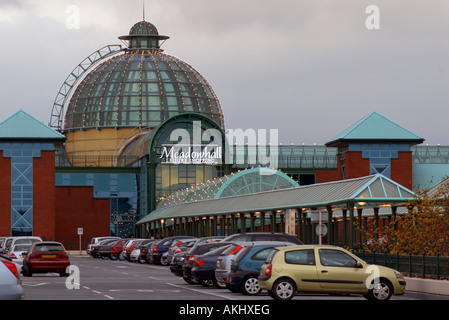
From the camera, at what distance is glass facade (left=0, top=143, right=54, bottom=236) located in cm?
10462

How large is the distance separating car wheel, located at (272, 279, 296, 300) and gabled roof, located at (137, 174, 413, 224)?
56.0 feet

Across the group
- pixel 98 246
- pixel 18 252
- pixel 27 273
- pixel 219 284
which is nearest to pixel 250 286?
pixel 219 284

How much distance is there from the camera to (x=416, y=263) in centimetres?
3800

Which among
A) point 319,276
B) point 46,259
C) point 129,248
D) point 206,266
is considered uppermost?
point 129,248

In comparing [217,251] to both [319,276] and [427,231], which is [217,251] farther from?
[319,276]

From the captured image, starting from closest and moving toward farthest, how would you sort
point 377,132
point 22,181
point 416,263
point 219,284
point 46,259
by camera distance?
point 219,284, point 416,263, point 46,259, point 377,132, point 22,181

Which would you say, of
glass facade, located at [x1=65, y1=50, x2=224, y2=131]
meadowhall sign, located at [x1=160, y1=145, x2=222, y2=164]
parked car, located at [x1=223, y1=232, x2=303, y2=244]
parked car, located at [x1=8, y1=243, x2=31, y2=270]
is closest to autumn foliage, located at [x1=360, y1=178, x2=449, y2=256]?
parked car, located at [x1=223, y1=232, x2=303, y2=244]

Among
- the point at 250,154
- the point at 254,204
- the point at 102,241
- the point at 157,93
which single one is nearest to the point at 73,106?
the point at 157,93

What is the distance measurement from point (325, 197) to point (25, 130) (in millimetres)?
57571

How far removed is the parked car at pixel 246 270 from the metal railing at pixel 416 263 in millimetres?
5369

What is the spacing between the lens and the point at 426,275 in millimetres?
37000

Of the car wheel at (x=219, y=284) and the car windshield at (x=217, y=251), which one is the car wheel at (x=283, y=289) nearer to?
the car wheel at (x=219, y=284)

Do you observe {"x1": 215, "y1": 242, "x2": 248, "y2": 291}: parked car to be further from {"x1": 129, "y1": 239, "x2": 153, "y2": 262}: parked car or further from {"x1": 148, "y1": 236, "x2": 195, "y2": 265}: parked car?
{"x1": 129, "y1": 239, "x2": 153, "y2": 262}: parked car
